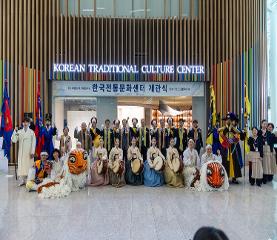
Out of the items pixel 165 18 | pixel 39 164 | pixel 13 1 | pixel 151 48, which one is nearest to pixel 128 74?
pixel 151 48

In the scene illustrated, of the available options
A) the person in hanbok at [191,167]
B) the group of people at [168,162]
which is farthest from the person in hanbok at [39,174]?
the person in hanbok at [191,167]

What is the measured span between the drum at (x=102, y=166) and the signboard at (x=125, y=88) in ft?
11.8

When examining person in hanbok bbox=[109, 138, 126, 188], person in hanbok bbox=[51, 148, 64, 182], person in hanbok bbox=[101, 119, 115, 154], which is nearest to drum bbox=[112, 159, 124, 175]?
person in hanbok bbox=[109, 138, 126, 188]

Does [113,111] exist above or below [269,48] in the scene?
below

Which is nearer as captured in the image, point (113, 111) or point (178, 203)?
point (178, 203)

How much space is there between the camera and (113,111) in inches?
402

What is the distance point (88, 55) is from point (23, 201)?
17.6ft

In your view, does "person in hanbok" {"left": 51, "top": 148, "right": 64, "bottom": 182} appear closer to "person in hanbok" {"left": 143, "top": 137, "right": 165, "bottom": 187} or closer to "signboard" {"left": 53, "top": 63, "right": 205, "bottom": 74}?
"person in hanbok" {"left": 143, "top": 137, "right": 165, "bottom": 187}

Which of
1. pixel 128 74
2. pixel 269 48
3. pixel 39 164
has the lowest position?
pixel 39 164

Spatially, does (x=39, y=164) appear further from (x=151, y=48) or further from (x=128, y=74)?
(x=151, y=48)

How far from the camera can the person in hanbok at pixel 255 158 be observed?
21.9 ft

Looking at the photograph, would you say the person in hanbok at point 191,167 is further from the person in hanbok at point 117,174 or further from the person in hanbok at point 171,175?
the person in hanbok at point 117,174

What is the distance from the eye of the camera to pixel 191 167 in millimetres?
6758

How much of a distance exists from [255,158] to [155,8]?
215 inches
